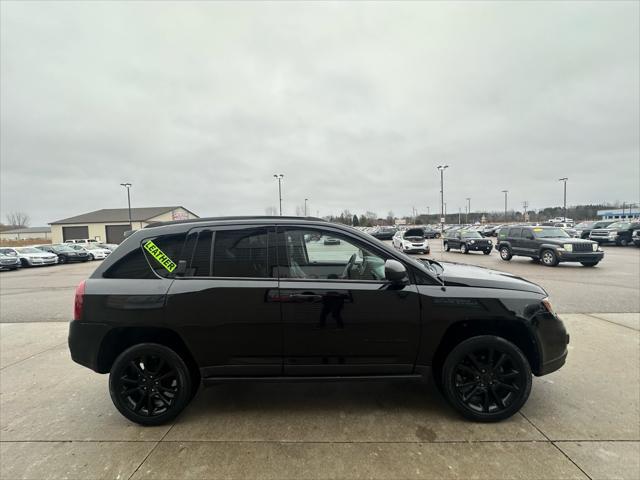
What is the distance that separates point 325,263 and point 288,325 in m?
0.76

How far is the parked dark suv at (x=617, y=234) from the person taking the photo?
71.0 ft

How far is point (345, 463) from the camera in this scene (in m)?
2.26

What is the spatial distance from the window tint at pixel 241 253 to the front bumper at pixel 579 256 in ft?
46.6

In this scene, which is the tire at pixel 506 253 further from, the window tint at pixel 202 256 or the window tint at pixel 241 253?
the window tint at pixel 202 256

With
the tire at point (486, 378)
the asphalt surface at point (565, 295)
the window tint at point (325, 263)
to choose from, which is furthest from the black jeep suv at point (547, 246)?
the window tint at point (325, 263)

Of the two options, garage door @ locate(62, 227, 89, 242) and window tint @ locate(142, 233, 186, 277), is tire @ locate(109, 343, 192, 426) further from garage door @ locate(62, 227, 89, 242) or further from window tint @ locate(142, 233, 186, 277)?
garage door @ locate(62, 227, 89, 242)

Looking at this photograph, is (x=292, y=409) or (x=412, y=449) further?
(x=292, y=409)

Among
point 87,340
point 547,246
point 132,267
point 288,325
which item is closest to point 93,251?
point 87,340

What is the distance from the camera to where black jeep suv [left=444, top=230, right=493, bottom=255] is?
19.0 metres

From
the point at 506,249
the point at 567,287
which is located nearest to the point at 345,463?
the point at 567,287

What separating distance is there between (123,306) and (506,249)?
54.5 ft

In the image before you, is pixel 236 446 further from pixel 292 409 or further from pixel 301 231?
pixel 301 231

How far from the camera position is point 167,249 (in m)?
2.88

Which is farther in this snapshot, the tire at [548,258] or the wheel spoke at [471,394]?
the tire at [548,258]
